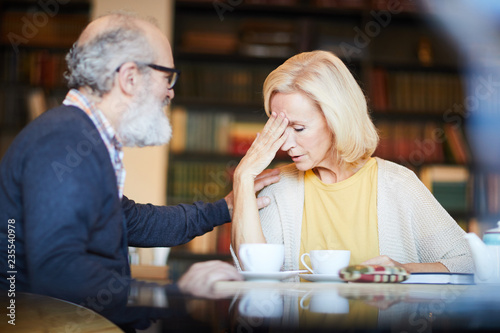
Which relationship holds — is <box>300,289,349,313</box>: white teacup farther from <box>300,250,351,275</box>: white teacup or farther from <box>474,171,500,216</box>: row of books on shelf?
<box>474,171,500,216</box>: row of books on shelf

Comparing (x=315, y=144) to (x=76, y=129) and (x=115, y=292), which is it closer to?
(x=76, y=129)

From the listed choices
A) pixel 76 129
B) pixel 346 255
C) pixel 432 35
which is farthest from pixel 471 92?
pixel 76 129

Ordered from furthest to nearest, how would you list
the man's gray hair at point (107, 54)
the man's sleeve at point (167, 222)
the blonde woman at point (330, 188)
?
1. the blonde woman at point (330, 188)
2. the man's sleeve at point (167, 222)
3. the man's gray hair at point (107, 54)

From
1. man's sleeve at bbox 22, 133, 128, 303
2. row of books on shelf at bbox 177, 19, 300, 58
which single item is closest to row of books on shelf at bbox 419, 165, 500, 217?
row of books on shelf at bbox 177, 19, 300, 58

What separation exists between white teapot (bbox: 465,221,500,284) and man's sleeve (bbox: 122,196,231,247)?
2.53 feet

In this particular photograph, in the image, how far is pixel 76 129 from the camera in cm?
106

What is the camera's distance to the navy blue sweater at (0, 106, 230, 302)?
36.1 inches

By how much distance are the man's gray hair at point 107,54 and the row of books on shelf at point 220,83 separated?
2.57 m

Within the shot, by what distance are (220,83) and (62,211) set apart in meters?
2.98

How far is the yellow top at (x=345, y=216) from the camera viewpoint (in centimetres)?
173

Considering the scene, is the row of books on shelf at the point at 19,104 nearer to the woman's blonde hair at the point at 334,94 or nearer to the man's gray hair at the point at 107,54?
the woman's blonde hair at the point at 334,94

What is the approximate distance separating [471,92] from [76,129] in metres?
3.38

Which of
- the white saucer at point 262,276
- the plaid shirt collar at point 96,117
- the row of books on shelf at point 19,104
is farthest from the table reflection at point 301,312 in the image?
the row of books on shelf at point 19,104

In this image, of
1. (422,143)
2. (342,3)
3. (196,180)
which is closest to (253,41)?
(342,3)
